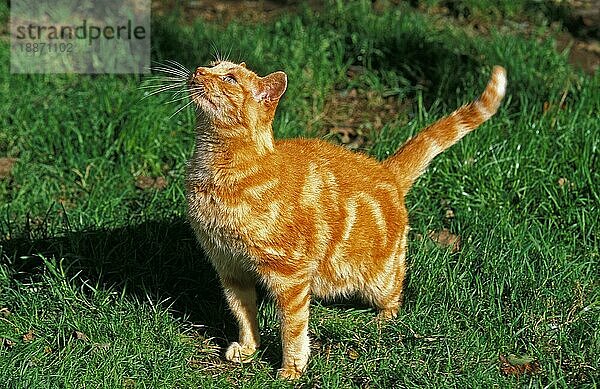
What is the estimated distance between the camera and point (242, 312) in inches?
151

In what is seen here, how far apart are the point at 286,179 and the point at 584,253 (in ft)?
5.58

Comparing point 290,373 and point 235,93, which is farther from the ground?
point 235,93

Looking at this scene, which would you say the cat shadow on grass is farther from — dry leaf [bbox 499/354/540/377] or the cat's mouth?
the cat's mouth

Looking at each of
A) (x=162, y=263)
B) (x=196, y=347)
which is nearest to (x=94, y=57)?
(x=162, y=263)

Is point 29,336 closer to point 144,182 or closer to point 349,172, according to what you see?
point 144,182

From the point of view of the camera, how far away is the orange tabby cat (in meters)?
3.38

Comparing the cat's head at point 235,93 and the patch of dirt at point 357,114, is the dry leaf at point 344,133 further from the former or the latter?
the cat's head at point 235,93

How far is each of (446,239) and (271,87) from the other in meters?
1.52

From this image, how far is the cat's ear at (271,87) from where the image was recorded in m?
3.34

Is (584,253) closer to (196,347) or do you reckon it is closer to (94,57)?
(196,347)

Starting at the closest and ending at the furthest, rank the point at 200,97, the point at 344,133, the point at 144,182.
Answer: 1. the point at 200,97
2. the point at 144,182
3. the point at 344,133

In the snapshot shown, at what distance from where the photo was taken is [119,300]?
396 centimetres

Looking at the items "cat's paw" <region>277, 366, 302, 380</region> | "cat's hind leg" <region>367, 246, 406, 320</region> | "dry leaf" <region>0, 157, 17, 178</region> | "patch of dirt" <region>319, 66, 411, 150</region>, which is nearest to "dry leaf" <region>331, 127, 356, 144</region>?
"patch of dirt" <region>319, 66, 411, 150</region>

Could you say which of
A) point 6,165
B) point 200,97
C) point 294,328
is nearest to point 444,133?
point 294,328
